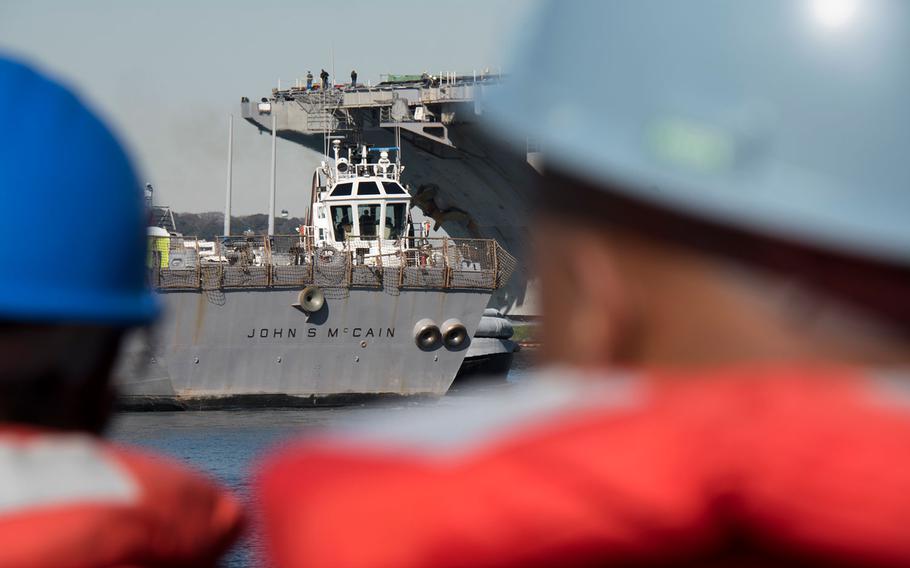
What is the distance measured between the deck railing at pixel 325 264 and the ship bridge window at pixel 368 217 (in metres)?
0.26

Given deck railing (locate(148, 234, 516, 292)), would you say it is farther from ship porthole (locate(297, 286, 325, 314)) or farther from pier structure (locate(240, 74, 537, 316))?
pier structure (locate(240, 74, 537, 316))

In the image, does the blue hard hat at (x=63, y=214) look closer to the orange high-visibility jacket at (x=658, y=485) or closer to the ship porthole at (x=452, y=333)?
the orange high-visibility jacket at (x=658, y=485)

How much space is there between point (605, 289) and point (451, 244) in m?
28.6

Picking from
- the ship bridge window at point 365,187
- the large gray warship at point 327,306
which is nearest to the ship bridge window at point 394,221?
the large gray warship at point 327,306

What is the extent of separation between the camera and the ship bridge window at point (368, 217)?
3005cm

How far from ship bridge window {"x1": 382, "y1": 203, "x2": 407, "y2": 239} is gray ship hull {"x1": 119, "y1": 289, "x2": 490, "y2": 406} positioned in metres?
2.33

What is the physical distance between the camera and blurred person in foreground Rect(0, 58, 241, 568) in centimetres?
122

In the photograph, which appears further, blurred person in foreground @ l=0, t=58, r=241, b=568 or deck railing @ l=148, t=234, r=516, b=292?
deck railing @ l=148, t=234, r=516, b=292

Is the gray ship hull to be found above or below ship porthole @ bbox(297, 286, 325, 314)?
below

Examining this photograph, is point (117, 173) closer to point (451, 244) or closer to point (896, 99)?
point (896, 99)

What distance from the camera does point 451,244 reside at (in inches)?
1160

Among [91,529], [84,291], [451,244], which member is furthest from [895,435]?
[451,244]

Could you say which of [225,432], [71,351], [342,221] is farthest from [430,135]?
[71,351]

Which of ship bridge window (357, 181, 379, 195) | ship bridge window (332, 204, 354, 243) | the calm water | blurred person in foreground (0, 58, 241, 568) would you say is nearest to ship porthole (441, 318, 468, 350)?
the calm water
